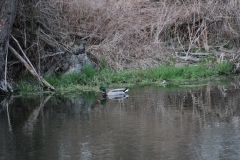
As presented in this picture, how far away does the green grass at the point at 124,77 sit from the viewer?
1550 centimetres

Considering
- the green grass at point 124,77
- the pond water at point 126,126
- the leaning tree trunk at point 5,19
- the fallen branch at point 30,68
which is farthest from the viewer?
the green grass at point 124,77

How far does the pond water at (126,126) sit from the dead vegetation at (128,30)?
2.57 meters

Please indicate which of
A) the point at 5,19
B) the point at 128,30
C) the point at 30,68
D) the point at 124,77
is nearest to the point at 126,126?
the point at 5,19

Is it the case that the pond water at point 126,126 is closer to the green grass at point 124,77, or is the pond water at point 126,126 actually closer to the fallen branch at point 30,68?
the fallen branch at point 30,68

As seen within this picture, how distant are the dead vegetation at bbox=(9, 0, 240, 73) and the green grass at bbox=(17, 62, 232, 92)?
0.63 meters

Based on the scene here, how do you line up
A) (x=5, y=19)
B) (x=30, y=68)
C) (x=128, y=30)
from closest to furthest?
(x=5, y=19), (x=30, y=68), (x=128, y=30)

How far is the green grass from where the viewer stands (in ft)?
50.9

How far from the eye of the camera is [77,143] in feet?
30.2

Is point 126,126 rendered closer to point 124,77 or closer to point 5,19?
point 5,19

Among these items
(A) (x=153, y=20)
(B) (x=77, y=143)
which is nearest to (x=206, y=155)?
(B) (x=77, y=143)

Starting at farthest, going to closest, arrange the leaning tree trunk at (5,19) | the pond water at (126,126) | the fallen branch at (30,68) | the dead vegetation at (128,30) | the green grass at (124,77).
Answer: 1. the dead vegetation at (128,30)
2. the green grass at (124,77)
3. the fallen branch at (30,68)
4. the leaning tree trunk at (5,19)
5. the pond water at (126,126)

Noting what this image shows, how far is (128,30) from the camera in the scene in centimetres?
1880

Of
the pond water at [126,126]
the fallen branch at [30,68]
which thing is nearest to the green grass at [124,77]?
the fallen branch at [30,68]

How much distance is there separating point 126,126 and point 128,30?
8.70 metres
